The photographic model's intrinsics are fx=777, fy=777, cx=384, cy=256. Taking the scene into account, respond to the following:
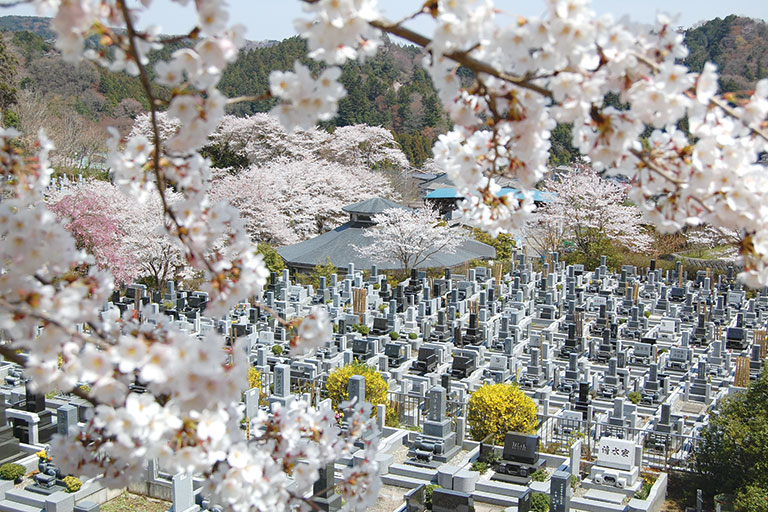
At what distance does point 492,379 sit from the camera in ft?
51.5

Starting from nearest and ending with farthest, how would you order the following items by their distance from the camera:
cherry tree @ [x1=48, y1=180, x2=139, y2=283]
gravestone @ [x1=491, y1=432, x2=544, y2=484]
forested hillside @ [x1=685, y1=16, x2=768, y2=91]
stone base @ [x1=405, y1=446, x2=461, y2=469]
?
1. gravestone @ [x1=491, y1=432, x2=544, y2=484]
2. stone base @ [x1=405, y1=446, x2=461, y2=469]
3. cherry tree @ [x1=48, y1=180, x2=139, y2=283]
4. forested hillside @ [x1=685, y1=16, x2=768, y2=91]

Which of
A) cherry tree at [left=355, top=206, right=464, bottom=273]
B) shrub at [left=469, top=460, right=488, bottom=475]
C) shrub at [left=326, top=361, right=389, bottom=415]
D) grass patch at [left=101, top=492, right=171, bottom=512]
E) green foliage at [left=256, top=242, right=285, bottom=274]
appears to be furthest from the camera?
cherry tree at [left=355, top=206, right=464, bottom=273]

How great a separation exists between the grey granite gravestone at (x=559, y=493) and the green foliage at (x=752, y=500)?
2.02 meters

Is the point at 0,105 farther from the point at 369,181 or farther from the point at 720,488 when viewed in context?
the point at 720,488

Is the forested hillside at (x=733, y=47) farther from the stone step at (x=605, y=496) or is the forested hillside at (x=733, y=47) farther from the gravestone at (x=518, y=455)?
the stone step at (x=605, y=496)

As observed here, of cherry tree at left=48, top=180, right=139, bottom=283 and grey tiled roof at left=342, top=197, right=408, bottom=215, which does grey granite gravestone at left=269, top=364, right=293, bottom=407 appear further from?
grey tiled roof at left=342, top=197, right=408, bottom=215

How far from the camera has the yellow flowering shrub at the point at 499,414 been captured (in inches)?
486

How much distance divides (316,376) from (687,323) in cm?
1148

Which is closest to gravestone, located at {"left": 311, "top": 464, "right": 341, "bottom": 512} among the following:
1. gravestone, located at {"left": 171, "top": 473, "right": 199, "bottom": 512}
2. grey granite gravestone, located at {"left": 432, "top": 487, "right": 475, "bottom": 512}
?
grey granite gravestone, located at {"left": 432, "top": 487, "right": 475, "bottom": 512}

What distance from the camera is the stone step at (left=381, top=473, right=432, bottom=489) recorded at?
11.1 meters

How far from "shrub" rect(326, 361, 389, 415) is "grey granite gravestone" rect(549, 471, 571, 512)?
4441mm

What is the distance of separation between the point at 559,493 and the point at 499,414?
291cm

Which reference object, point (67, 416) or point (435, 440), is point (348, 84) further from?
point (67, 416)

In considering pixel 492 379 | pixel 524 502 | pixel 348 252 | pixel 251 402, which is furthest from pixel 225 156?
pixel 524 502
